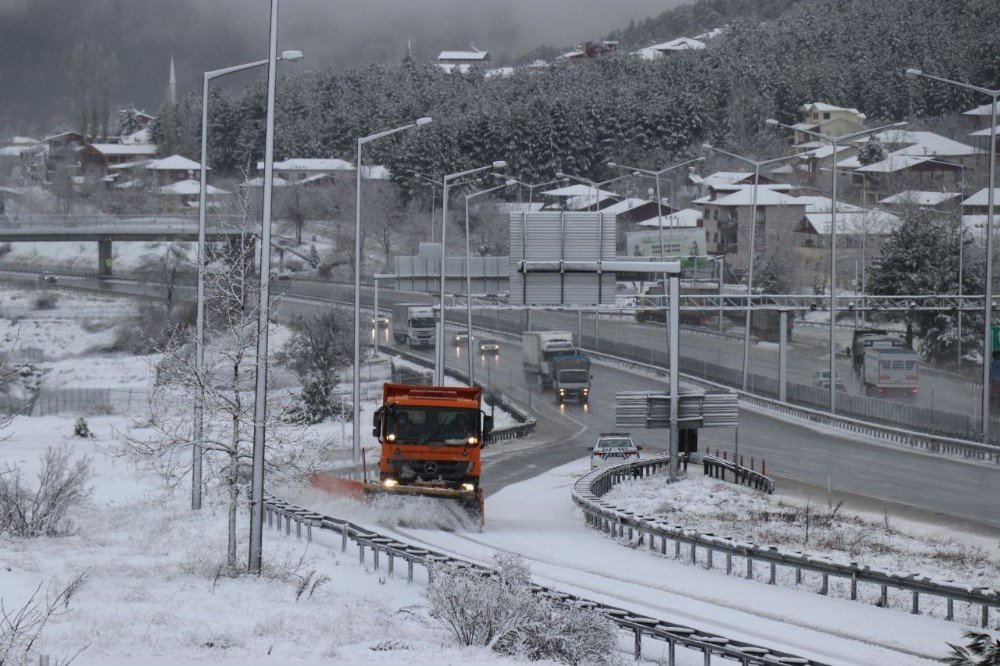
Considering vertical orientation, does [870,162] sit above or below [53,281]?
above

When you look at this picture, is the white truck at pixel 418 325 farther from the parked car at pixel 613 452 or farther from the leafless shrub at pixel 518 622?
the leafless shrub at pixel 518 622

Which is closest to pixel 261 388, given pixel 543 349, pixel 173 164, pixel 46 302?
pixel 543 349

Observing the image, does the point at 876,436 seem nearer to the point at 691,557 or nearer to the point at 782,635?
the point at 691,557

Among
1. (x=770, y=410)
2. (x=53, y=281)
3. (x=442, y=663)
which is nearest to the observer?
(x=442, y=663)

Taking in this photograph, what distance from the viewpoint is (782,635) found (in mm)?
18000

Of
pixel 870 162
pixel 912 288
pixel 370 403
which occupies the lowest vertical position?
pixel 370 403

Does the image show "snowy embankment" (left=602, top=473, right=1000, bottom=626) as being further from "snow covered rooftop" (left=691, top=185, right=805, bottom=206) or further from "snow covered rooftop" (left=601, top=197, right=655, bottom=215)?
"snow covered rooftop" (left=601, top=197, right=655, bottom=215)

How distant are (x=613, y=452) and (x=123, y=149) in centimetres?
16239

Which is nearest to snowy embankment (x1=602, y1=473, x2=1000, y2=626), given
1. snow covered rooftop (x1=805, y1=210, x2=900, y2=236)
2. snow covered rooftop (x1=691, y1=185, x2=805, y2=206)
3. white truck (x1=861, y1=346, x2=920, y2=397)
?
white truck (x1=861, y1=346, x2=920, y2=397)

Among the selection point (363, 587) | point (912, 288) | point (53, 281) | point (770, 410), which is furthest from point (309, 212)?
point (363, 587)

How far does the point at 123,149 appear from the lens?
192 metres

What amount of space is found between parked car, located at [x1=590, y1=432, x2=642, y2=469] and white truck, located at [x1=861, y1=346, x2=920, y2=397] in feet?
86.1

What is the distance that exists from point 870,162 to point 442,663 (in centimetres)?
14386

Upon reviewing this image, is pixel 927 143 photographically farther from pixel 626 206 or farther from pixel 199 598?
pixel 199 598
